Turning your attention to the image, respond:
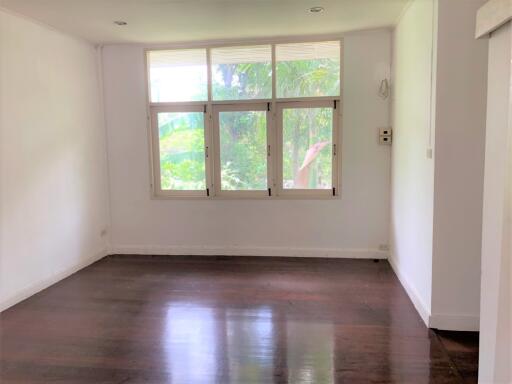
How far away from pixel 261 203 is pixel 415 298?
6.89 ft

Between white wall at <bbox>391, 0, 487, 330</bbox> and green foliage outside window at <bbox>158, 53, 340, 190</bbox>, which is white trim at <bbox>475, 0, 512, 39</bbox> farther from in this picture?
green foliage outside window at <bbox>158, 53, 340, 190</bbox>

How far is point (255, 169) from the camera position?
4.59 meters

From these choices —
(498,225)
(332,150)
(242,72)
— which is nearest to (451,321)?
(498,225)

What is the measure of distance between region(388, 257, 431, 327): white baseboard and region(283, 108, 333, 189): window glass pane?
4.36 ft

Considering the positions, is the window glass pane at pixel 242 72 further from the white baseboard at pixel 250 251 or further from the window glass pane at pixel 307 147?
the white baseboard at pixel 250 251

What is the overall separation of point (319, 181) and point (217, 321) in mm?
2244

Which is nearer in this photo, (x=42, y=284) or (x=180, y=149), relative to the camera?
(x=42, y=284)

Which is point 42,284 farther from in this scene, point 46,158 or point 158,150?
point 158,150

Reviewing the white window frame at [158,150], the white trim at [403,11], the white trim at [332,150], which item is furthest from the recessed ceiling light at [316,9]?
the white window frame at [158,150]

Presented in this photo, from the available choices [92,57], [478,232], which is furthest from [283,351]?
[92,57]

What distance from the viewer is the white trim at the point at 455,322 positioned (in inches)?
106

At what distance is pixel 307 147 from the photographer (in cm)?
447

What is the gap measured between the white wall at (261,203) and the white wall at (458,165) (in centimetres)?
170

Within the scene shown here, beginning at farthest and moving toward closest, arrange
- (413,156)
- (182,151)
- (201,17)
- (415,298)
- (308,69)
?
1. (182,151)
2. (308,69)
3. (201,17)
4. (413,156)
5. (415,298)
